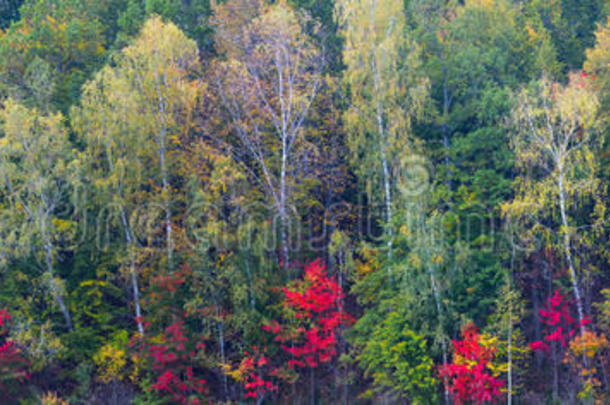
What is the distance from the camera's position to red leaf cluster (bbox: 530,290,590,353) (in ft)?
76.5

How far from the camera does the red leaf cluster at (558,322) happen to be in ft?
76.5

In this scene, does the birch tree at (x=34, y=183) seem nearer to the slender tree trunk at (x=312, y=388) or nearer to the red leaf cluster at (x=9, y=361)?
the red leaf cluster at (x=9, y=361)

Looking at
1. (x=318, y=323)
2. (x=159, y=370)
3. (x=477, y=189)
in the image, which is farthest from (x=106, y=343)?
(x=477, y=189)

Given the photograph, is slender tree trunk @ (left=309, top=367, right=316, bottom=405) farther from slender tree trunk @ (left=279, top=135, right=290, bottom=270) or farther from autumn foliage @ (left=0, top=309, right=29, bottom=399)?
autumn foliage @ (left=0, top=309, right=29, bottom=399)

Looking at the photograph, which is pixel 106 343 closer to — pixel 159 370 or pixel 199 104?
pixel 159 370

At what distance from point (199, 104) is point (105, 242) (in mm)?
6619

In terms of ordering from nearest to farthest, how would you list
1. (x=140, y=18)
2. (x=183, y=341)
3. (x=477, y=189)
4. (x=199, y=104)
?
(x=183, y=341) < (x=477, y=189) < (x=199, y=104) < (x=140, y=18)

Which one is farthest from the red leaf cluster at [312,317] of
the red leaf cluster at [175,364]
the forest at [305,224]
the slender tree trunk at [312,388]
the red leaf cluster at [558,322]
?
the red leaf cluster at [558,322]

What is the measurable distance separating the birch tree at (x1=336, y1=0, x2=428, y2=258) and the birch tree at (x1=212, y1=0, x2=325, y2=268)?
5.54 ft

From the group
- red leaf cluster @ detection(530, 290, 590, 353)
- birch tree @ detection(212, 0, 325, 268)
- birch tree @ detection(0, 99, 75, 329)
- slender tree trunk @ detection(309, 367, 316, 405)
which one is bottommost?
slender tree trunk @ detection(309, 367, 316, 405)

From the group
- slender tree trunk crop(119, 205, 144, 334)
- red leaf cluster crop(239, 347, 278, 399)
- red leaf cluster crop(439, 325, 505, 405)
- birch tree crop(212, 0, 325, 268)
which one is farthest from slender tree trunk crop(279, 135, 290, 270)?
red leaf cluster crop(439, 325, 505, 405)

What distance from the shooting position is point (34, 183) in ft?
79.2

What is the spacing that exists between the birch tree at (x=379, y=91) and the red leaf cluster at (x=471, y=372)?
571cm

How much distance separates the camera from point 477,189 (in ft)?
82.8
